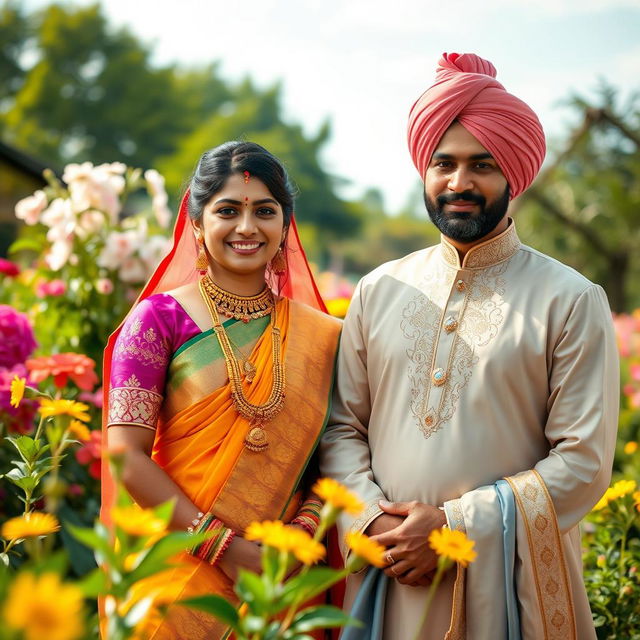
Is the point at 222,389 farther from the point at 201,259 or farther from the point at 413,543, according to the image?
the point at 413,543

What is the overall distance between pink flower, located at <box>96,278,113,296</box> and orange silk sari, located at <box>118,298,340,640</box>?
1750 mm

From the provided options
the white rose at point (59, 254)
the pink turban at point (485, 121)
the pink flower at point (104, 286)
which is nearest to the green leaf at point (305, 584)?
the pink turban at point (485, 121)

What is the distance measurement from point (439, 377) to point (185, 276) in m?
0.89

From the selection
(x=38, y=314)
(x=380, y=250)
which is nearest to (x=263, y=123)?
(x=380, y=250)

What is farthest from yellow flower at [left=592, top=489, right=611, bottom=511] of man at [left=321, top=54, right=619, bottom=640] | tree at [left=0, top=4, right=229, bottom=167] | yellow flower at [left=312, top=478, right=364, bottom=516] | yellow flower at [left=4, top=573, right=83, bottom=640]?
tree at [left=0, top=4, right=229, bottom=167]

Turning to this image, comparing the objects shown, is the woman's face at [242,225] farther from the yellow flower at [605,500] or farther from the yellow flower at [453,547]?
the yellow flower at [605,500]

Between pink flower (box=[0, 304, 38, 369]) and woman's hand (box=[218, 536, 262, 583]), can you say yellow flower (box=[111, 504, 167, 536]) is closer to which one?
woman's hand (box=[218, 536, 262, 583])

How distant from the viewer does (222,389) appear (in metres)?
2.26

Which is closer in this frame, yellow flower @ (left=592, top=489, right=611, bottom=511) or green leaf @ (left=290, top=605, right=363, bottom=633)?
green leaf @ (left=290, top=605, right=363, bottom=633)

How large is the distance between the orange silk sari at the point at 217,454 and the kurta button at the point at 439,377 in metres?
0.38

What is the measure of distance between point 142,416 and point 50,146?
113ft

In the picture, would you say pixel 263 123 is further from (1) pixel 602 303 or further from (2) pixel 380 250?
(1) pixel 602 303

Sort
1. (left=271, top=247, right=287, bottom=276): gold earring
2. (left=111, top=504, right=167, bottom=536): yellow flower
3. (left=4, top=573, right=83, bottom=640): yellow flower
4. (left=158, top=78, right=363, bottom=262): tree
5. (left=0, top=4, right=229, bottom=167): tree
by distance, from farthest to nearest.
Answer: (left=158, top=78, right=363, bottom=262): tree < (left=0, top=4, right=229, bottom=167): tree < (left=271, top=247, right=287, bottom=276): gold earring < (left=111, top=504, right=167, bottom=536): yellow flower < (left=4, top=573, right=83, bottom=640): yellow flower

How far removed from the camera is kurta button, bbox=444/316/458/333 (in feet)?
7.78
